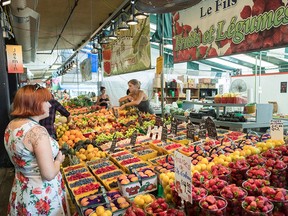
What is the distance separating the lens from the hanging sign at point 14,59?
6891 mm

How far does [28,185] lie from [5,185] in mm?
3707

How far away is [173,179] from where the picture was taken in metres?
1.86

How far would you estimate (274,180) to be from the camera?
1.77 meters

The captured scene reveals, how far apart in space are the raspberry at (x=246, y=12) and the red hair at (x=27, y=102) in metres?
2.85

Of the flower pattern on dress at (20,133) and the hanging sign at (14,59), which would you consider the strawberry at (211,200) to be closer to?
the flower pattern on dress at (20,133)

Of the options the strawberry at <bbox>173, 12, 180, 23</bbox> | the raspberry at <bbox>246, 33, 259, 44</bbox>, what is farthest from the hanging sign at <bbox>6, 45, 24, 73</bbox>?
the raspberry at <bbox>246, 33, 259, 44</bbox>

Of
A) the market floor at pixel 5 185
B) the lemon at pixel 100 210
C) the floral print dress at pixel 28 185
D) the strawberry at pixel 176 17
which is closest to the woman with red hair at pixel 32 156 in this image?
the floral print dress at pixel 28 185

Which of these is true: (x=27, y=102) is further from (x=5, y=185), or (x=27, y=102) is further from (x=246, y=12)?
(x=5, y=185)

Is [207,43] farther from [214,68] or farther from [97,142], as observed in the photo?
[214,68]

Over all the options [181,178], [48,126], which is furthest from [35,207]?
[48,126]

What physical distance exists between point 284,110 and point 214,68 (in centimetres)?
965

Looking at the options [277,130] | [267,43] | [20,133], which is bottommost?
[277,130]

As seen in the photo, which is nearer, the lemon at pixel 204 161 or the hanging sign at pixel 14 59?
the lemon at pixel 204 161

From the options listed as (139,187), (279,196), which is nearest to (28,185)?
(139,187)
